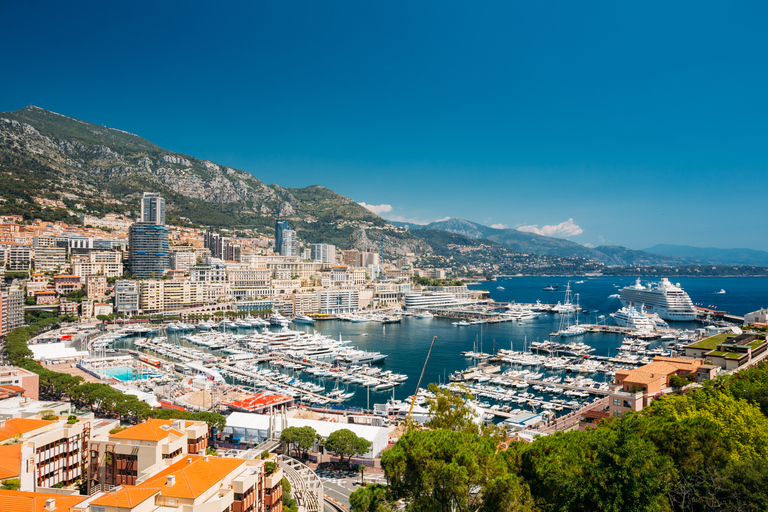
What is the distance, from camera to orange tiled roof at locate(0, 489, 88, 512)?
8.54 meters

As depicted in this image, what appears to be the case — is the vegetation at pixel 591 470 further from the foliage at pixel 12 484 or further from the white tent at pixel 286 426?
the foliage at pixel 12 484

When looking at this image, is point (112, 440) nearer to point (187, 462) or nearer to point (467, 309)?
point (187, 462)

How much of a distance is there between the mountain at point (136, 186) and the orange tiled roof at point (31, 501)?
78.8 metres

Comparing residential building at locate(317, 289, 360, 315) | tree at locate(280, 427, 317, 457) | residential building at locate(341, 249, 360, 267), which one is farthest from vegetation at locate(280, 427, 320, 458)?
residential building at locate(341, 249, 360, 267)

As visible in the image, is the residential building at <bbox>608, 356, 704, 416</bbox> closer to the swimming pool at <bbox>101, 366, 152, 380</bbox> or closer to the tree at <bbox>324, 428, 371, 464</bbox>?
the tree at <bbox>324, 428, 371, 464</bbox>

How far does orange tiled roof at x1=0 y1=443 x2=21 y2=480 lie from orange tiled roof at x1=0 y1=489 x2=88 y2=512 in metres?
1.52

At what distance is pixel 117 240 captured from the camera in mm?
74375

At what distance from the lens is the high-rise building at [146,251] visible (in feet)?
217

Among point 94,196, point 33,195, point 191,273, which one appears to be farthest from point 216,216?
point 191,273

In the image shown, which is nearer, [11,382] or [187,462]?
[187,462]

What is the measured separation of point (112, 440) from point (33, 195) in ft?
280

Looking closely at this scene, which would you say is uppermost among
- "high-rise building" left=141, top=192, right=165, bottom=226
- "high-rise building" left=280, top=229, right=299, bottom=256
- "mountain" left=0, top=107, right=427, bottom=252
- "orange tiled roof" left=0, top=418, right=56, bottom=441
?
"mountain" left=0, top=107, right=427, bottom=252

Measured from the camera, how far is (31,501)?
8.66m

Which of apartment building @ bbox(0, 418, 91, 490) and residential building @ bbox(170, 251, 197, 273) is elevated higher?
residential building @ bbox(170, 251, 197, 273)
